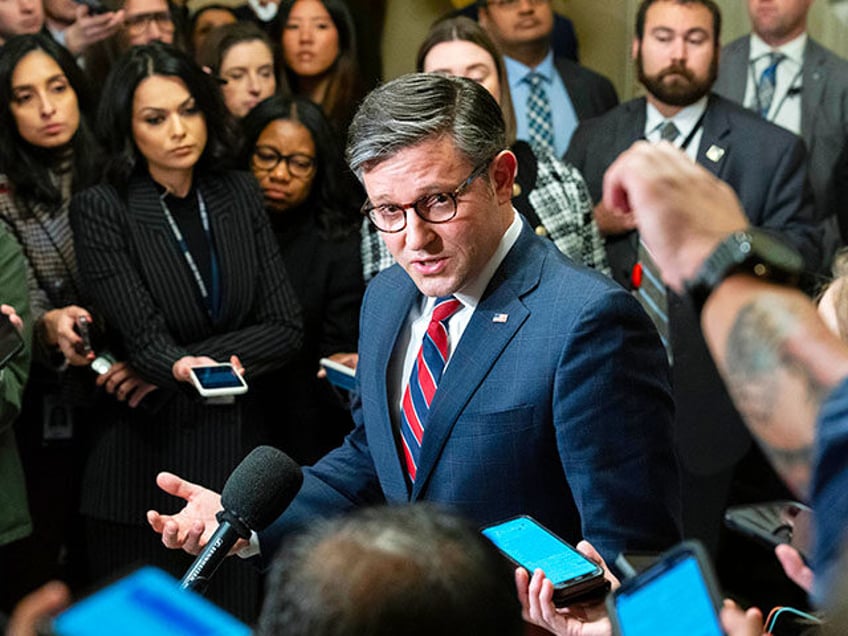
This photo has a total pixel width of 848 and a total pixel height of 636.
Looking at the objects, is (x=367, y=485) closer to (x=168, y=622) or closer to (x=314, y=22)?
(x=168, y=622)

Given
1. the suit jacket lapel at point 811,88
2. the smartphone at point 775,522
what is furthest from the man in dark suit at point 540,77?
the smartphone at point 775,522

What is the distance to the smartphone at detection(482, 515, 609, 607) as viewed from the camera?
69.6 inches

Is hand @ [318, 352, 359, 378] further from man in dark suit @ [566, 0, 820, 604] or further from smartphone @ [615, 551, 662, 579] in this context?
smartphone @ [615, 551, 662, 579]

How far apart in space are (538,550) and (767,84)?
3.08 m

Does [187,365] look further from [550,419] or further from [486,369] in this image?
[550,419]

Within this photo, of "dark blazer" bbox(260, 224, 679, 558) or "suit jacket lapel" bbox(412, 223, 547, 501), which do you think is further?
"suit jacket lapel" bbox(412, 223, 547, 501)

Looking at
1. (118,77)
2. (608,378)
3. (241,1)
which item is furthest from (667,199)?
(241,1)

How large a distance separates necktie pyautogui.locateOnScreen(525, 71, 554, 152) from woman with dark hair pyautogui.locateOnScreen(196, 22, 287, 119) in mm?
849

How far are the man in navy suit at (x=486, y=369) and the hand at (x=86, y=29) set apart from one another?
2.21m

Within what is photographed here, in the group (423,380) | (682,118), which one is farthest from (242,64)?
(423,380)

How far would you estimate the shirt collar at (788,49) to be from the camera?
177 inches

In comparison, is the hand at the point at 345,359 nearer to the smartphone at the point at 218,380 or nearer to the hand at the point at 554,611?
the smartphone at the point at 218,380

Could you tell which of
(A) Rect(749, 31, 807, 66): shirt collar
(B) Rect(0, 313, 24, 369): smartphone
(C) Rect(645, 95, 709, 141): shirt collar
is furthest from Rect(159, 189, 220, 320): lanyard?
(A) Rect(749, 31, 807, 66): shirt collar

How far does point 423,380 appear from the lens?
237cm
